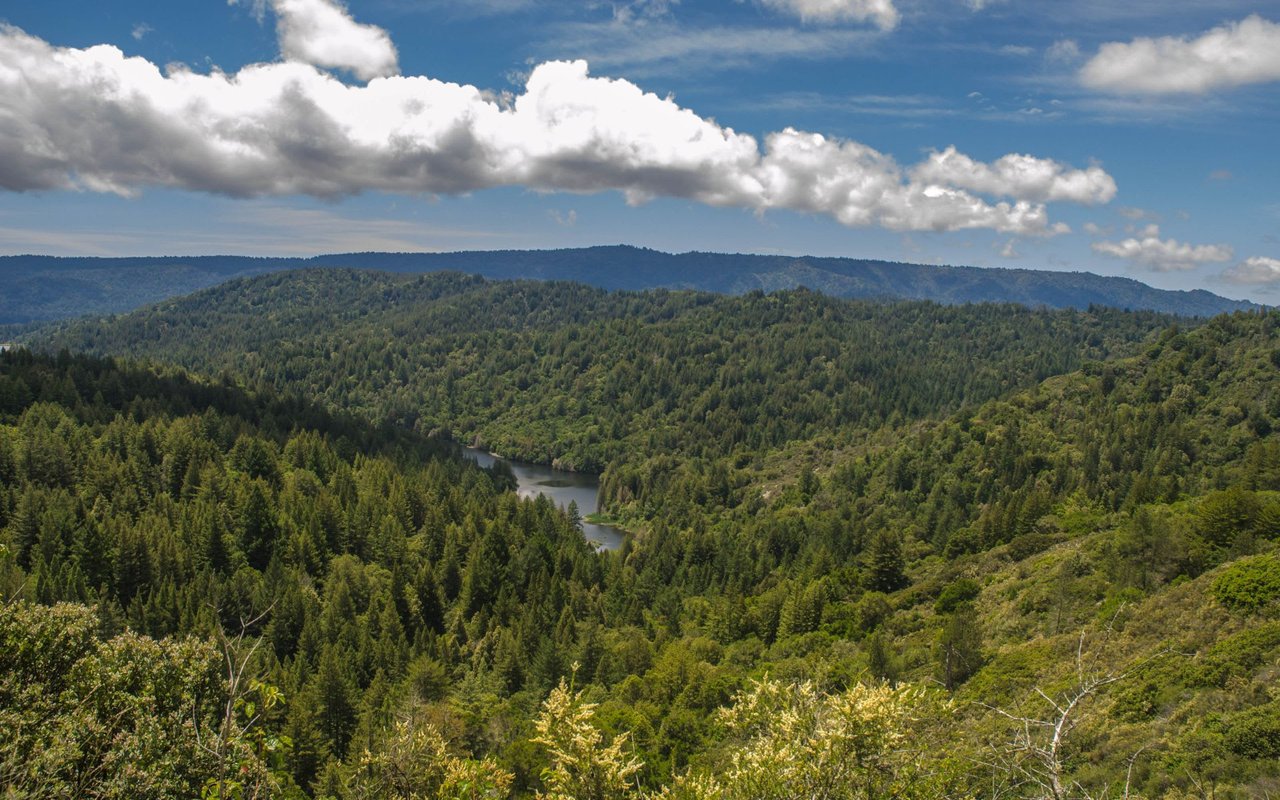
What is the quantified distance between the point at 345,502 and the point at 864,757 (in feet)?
409

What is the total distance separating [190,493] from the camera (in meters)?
A: 122

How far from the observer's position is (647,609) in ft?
360

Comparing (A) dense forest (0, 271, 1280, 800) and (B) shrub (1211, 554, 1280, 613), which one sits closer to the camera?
(A) dense forest (0, 271, 1280, 800)

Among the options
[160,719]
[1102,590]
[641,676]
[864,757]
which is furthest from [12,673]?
[1102,590]

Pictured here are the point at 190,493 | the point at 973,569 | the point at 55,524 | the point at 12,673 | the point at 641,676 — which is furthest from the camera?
the point at 190,493

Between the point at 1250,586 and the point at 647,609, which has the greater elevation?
the point at 1250,586

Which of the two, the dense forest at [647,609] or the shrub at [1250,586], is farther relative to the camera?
the shrub at [1250,586]

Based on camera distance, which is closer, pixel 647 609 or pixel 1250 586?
pixel 1250 586

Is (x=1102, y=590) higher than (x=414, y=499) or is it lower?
higher

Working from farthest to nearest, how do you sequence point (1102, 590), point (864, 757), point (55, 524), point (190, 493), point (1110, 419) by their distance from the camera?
1. point (1110, 419)
2. point (190, 493)
3. point (55, 524)
4. point (1102, 590)
5. point (864, 757)

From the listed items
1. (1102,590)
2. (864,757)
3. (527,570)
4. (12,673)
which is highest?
(12,673)

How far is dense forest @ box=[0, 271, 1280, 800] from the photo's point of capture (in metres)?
19.2

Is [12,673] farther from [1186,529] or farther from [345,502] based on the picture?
[345,502]

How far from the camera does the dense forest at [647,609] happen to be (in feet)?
63.1
